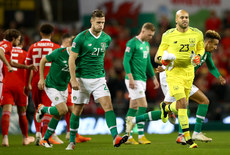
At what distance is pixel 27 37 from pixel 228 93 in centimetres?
782

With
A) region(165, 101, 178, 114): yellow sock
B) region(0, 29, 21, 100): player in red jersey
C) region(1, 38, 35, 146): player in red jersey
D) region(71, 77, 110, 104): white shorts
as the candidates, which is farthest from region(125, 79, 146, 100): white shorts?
region(0, 29, 21, 100): player in red jersey

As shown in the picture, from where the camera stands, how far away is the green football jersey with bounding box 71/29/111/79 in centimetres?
927

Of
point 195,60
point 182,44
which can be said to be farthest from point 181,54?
point 195,60

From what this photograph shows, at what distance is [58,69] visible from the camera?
10.5 meters

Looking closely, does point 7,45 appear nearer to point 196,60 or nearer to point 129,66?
point 129,66

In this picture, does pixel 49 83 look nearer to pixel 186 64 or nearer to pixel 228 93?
pixel 186 64

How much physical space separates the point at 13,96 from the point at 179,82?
12.0ft

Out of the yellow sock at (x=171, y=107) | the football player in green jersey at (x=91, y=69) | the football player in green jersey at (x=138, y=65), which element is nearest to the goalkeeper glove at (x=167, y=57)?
the yellow sock at (x=171, y=107)

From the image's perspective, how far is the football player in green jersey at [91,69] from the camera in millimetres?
9203

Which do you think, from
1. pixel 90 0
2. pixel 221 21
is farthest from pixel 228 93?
pixel 90 0

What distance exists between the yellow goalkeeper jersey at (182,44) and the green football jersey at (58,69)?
1.85 m

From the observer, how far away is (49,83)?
10.4 m

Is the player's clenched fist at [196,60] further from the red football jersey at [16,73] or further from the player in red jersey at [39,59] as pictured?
the red football jersey at [16,73]

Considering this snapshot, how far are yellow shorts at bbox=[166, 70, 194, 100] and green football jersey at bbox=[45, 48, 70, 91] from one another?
79.0 inches
